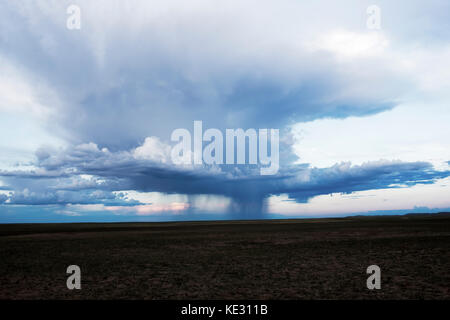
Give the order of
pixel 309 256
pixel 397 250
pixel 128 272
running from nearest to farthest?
pixel 128 272 → pixel 309 256 → pixel 397 250

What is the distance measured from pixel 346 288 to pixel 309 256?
398 inches

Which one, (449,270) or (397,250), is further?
(397,250)

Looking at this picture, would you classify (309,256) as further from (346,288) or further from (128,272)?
(128,272)

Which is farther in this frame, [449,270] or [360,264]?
[360,264]

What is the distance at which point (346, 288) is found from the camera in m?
14.3

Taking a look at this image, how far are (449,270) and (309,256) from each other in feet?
30.3

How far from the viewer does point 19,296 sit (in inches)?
548

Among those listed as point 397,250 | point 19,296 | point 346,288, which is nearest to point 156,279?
point 19,296

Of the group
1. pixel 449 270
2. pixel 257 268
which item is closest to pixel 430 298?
pixel 449 270

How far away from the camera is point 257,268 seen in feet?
64.2
